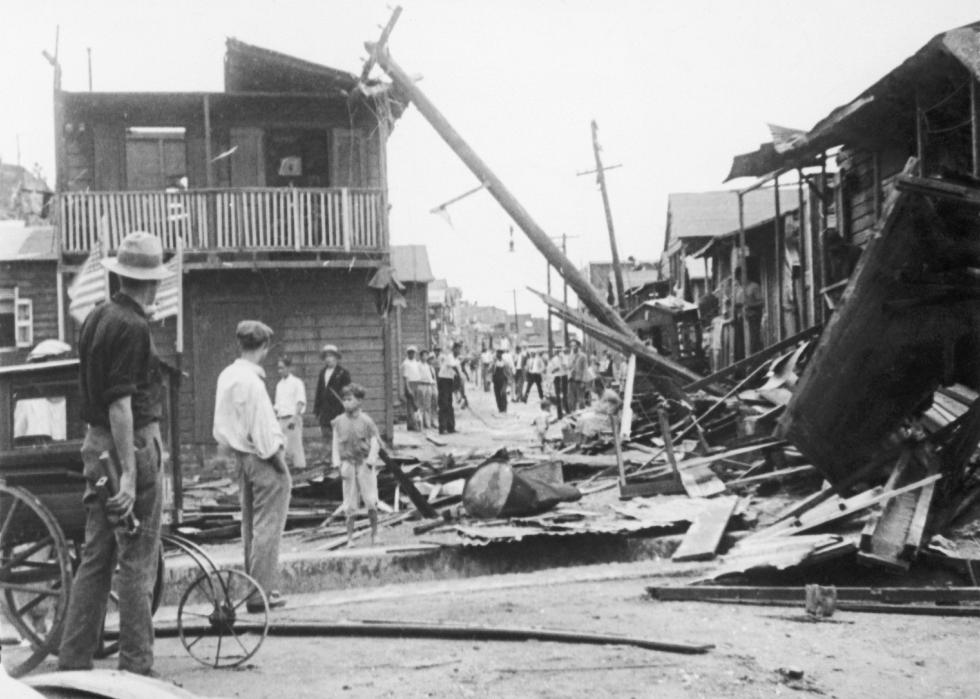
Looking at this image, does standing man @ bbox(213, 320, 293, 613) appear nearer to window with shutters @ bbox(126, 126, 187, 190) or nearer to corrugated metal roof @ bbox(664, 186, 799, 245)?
window with shutters @ bbox(126, 126, 187, 190)

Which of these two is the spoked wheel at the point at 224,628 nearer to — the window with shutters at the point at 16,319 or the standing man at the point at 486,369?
the window with shutters at the point at 16,319

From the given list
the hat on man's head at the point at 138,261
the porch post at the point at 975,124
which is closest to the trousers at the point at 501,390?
the porch post at the point at 975,124

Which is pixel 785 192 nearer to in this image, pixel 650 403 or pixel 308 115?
pixel 650 403

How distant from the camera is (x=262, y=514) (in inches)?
250

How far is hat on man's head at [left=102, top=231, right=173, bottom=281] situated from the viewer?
459cm

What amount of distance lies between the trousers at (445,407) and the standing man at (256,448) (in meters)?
16.3

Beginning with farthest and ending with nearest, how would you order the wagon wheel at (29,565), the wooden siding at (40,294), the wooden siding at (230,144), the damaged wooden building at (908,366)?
the wooden siding at (40,294)
the wooden siding at (230,144)
the damaged wooden building at (908,366)
the wagon wheel at (29,565)

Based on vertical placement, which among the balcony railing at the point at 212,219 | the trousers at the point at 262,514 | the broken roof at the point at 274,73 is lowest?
the trousers at the point at 262,514

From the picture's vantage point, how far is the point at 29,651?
5.34 metres

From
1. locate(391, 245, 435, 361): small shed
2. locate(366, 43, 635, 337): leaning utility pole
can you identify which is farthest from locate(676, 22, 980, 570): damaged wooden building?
locate(391, 245, 435, 361): small shed

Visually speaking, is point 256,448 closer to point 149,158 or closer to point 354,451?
point 354,451

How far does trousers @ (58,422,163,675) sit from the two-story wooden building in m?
14.8

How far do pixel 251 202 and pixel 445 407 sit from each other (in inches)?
263

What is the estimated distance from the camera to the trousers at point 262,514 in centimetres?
624
